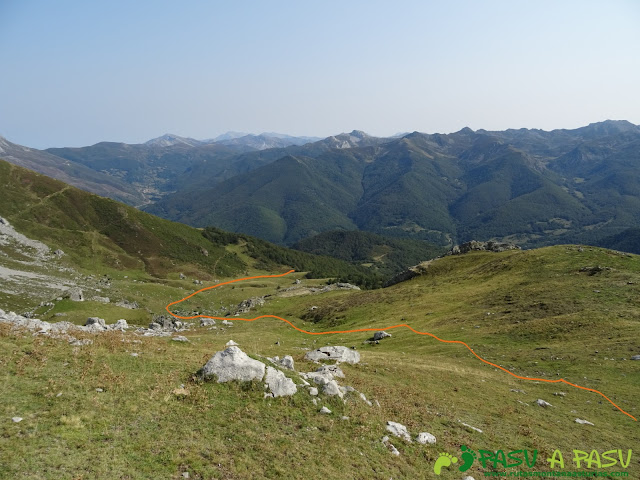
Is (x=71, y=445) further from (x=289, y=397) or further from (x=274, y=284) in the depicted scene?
(x=274, y=284)

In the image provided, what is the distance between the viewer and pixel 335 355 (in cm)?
3459

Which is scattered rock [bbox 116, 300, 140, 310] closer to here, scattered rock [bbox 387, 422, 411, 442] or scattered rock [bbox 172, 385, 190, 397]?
scattered rock [bbox 172, 385, 190, 397]

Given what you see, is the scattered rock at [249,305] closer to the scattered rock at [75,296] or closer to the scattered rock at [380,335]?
the scattered rock at [75,296]

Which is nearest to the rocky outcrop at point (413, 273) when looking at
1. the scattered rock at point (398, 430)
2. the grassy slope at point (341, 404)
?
the grassy slope at point (341, 404)

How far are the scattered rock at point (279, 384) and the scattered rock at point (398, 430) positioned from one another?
6.07m

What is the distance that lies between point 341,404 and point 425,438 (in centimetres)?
531

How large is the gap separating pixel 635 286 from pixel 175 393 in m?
63.0

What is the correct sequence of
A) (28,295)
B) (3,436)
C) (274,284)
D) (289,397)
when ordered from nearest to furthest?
(3,436) → (289,397) → (28,295) → (274,284)

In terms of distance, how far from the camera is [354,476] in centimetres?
1579

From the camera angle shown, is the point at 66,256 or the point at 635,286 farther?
the point at 66,256

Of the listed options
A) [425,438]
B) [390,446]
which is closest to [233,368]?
[390,446]

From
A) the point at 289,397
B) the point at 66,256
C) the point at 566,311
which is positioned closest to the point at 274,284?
the point at 66,256

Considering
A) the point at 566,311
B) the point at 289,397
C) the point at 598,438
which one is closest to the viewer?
the point at 289,397

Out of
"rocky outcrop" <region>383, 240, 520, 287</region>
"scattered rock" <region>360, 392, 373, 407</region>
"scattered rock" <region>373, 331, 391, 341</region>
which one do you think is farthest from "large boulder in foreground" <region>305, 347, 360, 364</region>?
"rocky outcrop" <region>383, 240, 520, 287</region>
